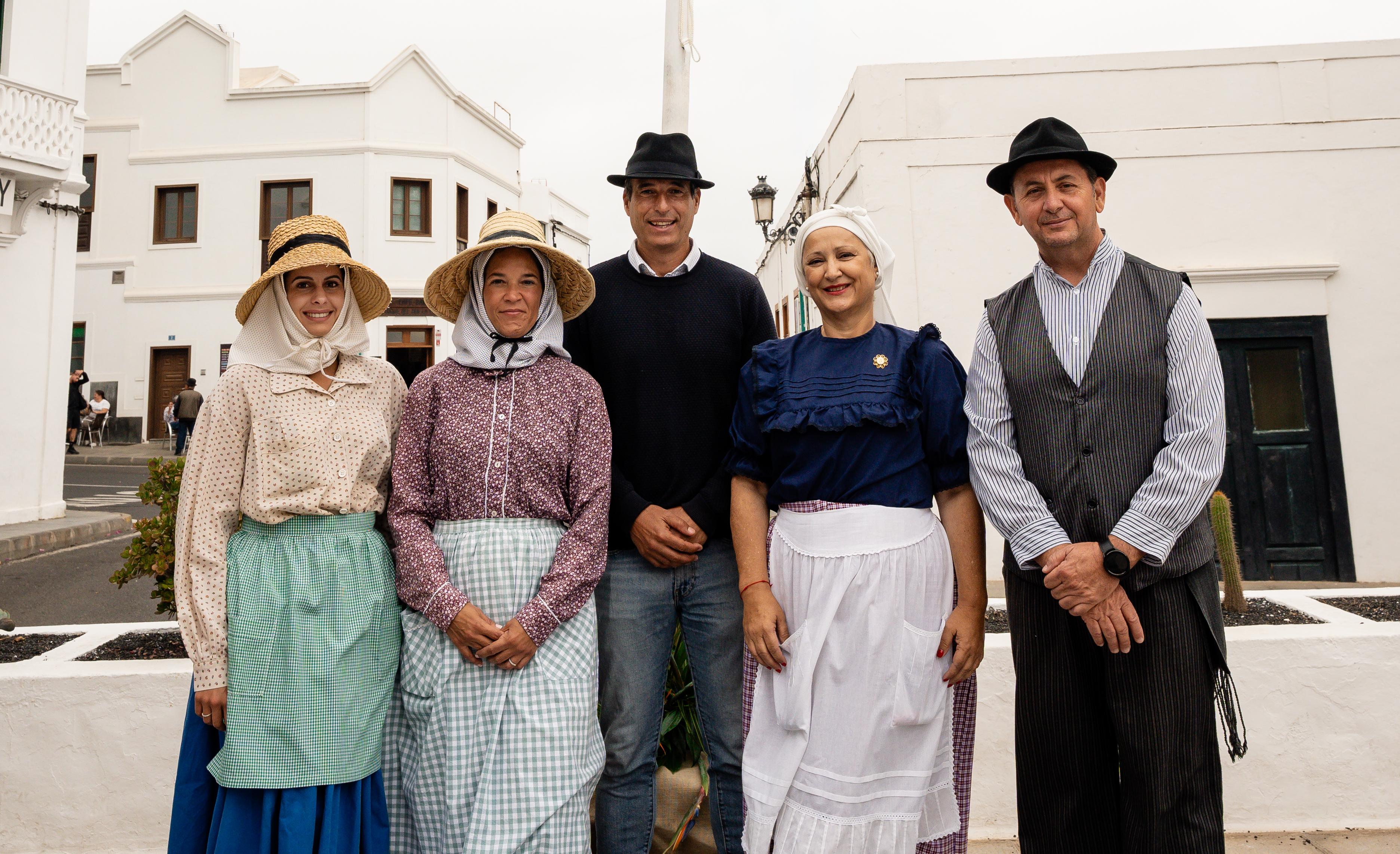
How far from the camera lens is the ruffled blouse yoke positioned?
82.3 inches

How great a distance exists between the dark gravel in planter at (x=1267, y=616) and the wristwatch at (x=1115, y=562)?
1.90 m

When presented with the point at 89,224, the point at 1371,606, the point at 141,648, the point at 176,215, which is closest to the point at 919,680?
the point at 1371,606

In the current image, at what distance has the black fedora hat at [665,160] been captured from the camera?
8.45ft

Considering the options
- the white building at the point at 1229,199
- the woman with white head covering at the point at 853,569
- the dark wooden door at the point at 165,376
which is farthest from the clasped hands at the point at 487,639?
the dark wooden door at the point at 165,376

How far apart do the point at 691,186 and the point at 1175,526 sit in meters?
1.69

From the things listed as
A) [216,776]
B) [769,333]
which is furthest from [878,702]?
→ [216,776]

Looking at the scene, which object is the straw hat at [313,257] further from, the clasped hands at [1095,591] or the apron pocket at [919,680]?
the clasped hands at [1095,591]

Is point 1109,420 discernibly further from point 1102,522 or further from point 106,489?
point 106,489

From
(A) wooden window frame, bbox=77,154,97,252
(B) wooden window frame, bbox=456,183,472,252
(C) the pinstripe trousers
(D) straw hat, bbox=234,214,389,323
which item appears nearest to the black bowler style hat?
(C) the pinstripe trousers

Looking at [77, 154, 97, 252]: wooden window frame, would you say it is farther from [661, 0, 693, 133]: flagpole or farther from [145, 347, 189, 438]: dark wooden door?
[661, 0, 693, 133]: flagpole

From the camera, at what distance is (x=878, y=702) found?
200 centimetres

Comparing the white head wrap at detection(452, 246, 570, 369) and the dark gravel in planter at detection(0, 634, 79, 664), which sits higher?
the white head wrap at detection(452, 246, 570, 369)

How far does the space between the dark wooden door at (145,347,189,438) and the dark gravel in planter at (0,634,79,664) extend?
17458mm

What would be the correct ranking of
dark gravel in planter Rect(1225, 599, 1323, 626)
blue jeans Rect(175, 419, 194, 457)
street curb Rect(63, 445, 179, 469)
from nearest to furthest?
dark gravel in planter Rect(1225, 599, 1323, 626) < street curb Rect(63, 445, 179, 469) < blue jeans Rect(175, 419, 194, 457)
